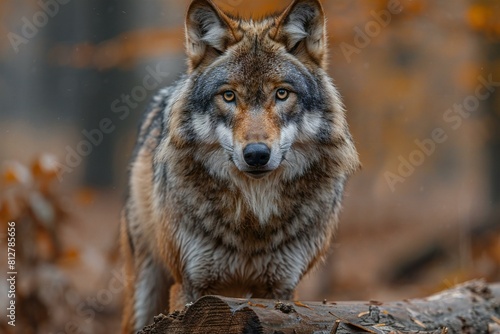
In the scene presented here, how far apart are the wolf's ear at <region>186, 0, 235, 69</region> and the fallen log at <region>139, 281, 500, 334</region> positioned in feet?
6.99

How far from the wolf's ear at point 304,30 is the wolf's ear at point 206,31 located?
0.41 metres

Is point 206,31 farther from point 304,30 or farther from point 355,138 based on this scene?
point 355,138

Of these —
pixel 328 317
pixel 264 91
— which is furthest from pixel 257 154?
pixel 328 317

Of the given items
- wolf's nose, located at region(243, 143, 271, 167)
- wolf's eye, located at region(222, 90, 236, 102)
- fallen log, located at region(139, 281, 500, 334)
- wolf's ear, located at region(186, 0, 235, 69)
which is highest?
wolf's ear, located at region(186, 0, 235, 69)

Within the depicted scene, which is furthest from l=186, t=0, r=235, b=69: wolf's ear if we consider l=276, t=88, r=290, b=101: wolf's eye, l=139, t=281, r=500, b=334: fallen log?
l=139, t=281, r=500, b=334: fallen log

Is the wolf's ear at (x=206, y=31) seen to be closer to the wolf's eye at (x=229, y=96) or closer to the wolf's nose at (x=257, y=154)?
the wolf's eye at (x=229, y=96)

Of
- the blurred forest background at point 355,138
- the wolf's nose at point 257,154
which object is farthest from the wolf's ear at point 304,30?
the blurred forest background at point 355,138

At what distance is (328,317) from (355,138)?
8.83 metres

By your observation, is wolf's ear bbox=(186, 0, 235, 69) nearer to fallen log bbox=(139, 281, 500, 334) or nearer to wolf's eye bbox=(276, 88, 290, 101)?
wolf's eye bbox=(276, 88, 290, 101)

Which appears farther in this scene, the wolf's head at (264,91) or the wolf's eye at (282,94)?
the wolf's eye at (282,94)

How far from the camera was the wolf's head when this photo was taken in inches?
190

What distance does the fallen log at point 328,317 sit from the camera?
3977 millimetres

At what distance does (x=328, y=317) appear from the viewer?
4.41 metres

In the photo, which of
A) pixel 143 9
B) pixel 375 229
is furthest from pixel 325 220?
pixel 143 9
